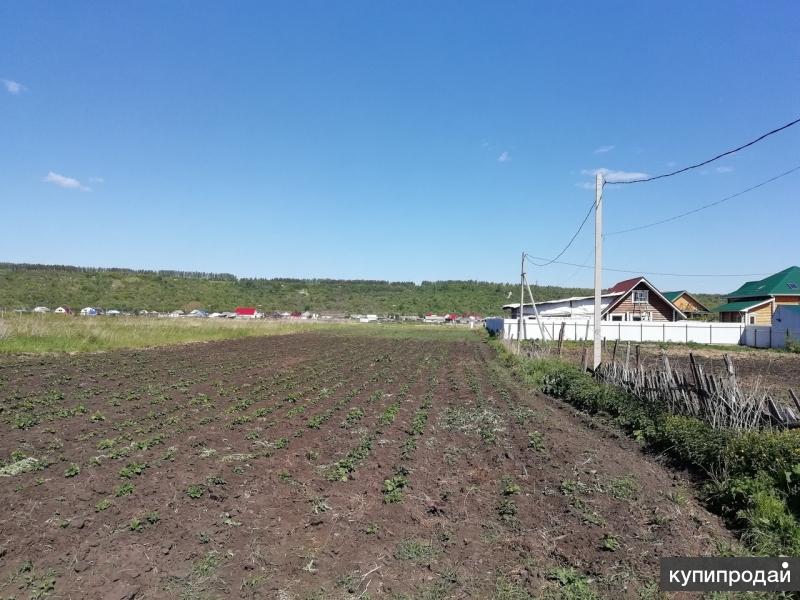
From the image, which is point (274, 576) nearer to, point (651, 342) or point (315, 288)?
point (651, 342)

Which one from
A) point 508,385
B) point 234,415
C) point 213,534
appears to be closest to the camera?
point 213,534

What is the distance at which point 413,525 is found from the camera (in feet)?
19.1

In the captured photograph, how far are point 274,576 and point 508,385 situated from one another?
14.0 m

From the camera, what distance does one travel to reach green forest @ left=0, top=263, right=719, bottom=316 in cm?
8300

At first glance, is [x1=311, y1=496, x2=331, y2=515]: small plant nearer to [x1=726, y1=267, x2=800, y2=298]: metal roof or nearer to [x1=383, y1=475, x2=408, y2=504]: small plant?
[x1=383, y1=475, x2=408, y2=504]: small plant

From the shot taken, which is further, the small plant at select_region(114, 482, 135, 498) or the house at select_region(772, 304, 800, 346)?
the house at select_region(772, 304, 800, 346)

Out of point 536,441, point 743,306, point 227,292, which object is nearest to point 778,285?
point 743,306

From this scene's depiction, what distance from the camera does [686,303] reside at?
57969 mm

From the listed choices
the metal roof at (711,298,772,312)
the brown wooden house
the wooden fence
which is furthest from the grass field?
the metal roof at (711,298,772,312)

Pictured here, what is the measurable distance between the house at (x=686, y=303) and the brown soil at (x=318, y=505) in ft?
170

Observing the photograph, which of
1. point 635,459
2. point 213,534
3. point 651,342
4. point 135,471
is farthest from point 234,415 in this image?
point 651,342

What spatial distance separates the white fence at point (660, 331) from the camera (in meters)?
38.5

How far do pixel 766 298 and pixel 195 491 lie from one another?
174 ft

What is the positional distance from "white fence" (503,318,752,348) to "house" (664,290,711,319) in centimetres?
1877
